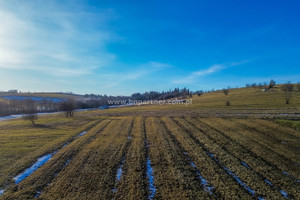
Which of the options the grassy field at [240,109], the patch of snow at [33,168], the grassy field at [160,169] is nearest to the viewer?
the grassy field at [160,169]

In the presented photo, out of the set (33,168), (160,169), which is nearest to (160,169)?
(160,169)

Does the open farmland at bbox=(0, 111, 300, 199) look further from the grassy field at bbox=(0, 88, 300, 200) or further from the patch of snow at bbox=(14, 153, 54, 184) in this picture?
the patch of snow at bbox=(14, 153, 54, 184)

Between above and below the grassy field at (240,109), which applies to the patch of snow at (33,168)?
below

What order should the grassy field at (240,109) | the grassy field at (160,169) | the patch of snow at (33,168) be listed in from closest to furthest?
the grassy field at (160,169) < the patch of snow at (33,168) < the grassy field at (240,109)

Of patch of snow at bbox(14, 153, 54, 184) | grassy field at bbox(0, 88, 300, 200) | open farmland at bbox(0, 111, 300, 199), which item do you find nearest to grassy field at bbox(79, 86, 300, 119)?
open farmland at bbox(0, 111, 300, 199)

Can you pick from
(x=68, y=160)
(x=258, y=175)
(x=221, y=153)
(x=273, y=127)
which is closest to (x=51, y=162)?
(x=68, y=160)

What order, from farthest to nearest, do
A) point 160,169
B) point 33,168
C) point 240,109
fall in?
point 240,109, point 33,168, point 160,169

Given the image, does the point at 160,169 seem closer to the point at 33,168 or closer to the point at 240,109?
the point at 33,168

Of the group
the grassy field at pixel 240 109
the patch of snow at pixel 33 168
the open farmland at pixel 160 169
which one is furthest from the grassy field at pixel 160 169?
the grassy field at pixel 240 109

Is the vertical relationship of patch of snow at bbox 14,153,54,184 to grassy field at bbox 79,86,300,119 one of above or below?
below

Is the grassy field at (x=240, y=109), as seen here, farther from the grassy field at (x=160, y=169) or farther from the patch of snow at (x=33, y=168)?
the patch of snow at (x=33, y=168)

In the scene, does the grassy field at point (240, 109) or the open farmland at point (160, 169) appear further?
the grassy field at point (240, 109)

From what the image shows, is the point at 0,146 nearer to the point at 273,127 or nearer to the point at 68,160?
the point at 68,160

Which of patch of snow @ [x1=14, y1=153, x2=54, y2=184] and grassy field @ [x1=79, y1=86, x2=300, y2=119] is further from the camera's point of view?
grassy field @ [x1=79, y1=86, x2=300, y2=119]
